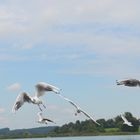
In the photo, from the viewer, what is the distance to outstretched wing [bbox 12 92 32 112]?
Result: 16.0 m

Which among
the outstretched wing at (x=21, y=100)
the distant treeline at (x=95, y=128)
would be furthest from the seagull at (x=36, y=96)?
the distant treeline at (x=95, y=128)

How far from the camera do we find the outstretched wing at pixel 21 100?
15956 mm

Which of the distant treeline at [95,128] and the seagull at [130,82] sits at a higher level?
the distant treeline at [95,128]

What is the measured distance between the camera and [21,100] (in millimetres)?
16516

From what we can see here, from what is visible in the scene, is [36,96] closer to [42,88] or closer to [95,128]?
[42,88]

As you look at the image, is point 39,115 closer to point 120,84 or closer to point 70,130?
point 120,84

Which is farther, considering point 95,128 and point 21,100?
point 95,128

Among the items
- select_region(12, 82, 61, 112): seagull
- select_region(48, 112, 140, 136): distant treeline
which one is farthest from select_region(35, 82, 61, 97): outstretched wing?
select_region(48, 112, 140, 136): distant treeline

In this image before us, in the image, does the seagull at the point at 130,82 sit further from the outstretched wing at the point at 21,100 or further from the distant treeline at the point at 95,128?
the distant treeline at the point at 95,128

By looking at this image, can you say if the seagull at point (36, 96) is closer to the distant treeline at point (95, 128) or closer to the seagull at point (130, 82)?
the seagull at point (130, 82)

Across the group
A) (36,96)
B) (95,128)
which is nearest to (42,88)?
(36,96)

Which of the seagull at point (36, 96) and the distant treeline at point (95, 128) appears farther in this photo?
the distant treeline at point (95, 128)

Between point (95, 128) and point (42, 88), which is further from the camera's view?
point (95, 128)

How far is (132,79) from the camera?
17109mm
